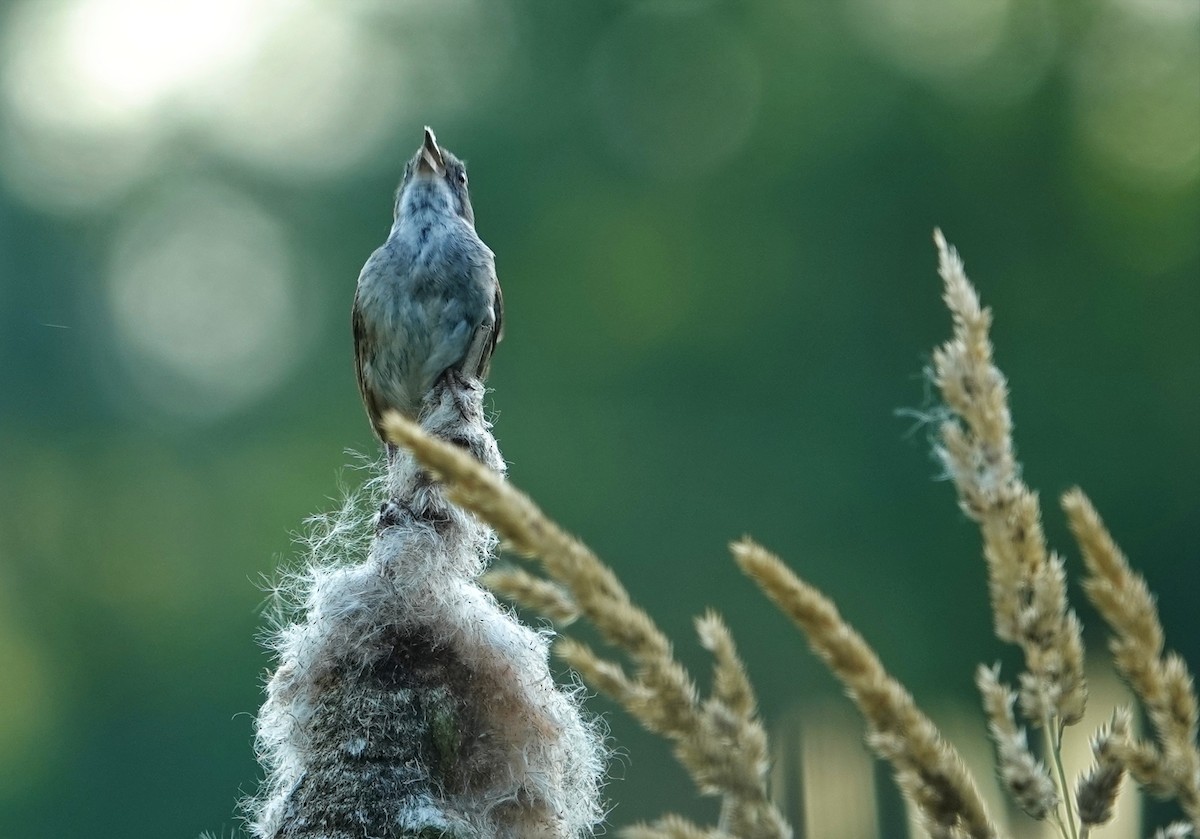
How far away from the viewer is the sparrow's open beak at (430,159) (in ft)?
16.2

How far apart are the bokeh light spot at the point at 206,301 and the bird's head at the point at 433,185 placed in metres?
14.0

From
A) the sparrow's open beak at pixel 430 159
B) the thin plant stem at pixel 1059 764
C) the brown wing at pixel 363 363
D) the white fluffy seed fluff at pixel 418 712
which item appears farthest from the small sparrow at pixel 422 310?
the thin plant stem at pixel 1059 764

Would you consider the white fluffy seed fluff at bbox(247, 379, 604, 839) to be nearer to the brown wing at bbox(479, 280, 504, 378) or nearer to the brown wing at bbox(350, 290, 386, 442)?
the brown wing at bbox(479, 280, 504, 378)

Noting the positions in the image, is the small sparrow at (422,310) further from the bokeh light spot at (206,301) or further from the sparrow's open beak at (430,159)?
the bokeh light spot at (206,301)

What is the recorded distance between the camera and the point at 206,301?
2075 cm

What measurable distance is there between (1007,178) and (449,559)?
16441 millimetres

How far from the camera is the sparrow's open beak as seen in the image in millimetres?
4945

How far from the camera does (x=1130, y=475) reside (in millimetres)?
14930

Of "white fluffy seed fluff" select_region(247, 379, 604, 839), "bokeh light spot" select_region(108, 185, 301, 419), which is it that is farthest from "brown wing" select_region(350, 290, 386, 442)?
"bokeh light spot" select_region(108, 185, 301, 419)

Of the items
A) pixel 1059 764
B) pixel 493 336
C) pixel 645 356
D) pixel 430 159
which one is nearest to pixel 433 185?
pixel 430 159

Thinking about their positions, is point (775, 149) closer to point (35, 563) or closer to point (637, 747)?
point (637, 747)

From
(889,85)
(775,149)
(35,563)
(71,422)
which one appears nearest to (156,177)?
(71,422)

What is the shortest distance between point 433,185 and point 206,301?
16.6m

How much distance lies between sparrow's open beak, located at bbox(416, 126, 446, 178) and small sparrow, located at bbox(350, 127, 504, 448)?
0.18 meters
